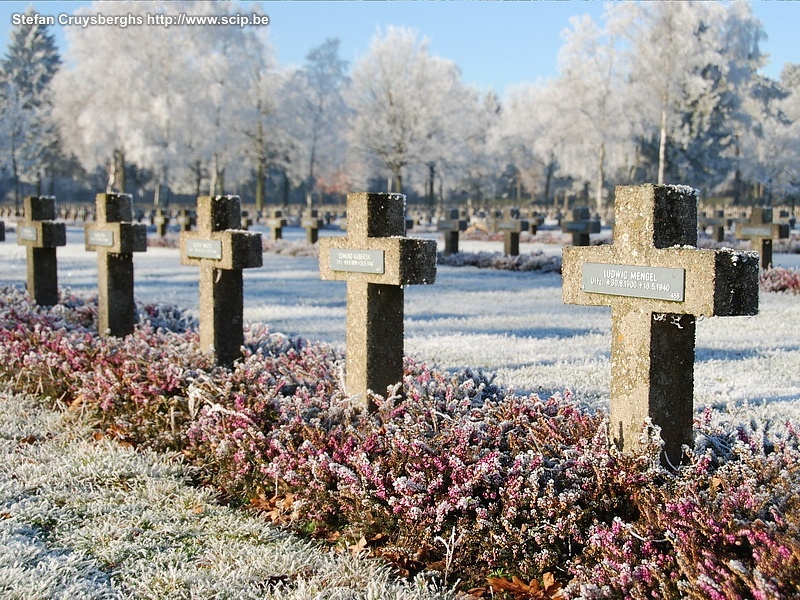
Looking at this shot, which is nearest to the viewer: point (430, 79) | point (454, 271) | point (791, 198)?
point (454, 271)

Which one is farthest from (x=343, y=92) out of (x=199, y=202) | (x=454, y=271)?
(x=199, y=202)

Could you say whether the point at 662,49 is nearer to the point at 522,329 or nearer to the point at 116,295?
the point at 522,329

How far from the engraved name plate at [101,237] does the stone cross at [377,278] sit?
3563 millimetres

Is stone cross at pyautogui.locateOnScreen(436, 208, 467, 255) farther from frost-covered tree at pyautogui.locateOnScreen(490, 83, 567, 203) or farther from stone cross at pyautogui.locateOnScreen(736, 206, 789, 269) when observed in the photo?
frost-covered tree at pyautogui.locateOnScreen(490, 83, 567, 203)

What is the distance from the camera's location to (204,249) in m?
6.88

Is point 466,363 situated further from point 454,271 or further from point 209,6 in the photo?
point 209,6

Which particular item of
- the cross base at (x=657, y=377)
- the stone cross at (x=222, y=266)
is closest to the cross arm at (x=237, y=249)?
the stone cross at (x=222, y=266)

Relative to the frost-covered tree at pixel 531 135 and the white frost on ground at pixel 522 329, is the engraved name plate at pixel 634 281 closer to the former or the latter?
the white frost on ground at pixel 522 329

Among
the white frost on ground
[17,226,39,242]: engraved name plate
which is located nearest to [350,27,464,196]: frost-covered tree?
the white frost on ground

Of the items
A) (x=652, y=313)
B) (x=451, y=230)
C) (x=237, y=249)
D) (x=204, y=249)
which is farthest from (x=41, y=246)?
(x=451, y=230)

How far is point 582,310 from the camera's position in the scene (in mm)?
11117

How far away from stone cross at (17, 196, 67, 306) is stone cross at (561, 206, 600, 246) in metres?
12.5

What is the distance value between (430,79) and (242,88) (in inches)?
422

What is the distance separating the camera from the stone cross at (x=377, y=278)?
17.1ft
